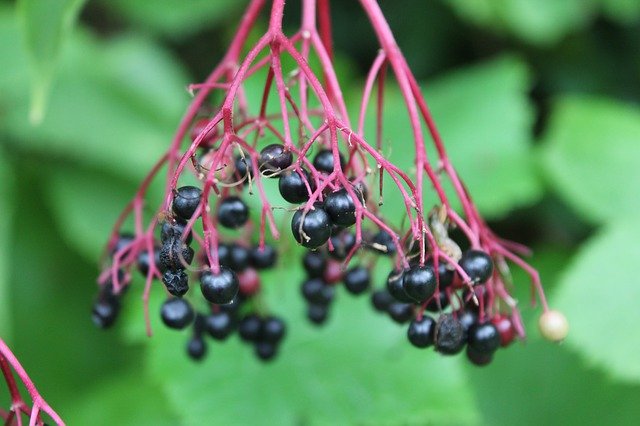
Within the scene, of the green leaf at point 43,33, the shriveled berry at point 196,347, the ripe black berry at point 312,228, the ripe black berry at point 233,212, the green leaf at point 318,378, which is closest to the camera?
the ripe black berry at point 312,228

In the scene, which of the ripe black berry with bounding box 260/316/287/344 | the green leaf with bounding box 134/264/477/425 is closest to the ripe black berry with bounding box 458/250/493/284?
the ripe black berry with bounding box 260/316/287/344

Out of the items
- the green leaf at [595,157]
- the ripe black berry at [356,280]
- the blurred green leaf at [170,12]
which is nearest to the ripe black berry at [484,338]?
the ripe black berry at [356,280]

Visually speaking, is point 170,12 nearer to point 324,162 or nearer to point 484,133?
point 484,133

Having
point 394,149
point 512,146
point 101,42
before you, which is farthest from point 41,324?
point 512,146

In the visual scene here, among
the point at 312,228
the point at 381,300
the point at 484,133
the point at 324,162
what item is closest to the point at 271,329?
the point at 381,300

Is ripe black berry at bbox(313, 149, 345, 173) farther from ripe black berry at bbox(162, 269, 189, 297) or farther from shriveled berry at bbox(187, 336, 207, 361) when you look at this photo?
shriveled berry at bbox(187, 336, 207, 361)

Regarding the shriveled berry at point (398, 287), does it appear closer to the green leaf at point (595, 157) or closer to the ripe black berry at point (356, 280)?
the ripe black berry at point (356, 280)

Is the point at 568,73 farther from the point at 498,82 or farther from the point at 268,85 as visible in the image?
the point at 268,85
